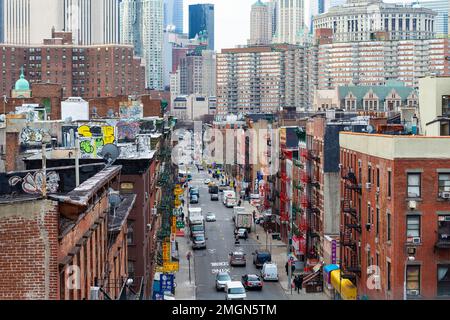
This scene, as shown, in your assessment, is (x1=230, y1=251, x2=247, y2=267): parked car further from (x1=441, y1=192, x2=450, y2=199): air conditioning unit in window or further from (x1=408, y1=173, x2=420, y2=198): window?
(x1=441, y1=192, x2=450, y2=199): air conditioning unit in window

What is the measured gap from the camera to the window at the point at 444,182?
40.5 m

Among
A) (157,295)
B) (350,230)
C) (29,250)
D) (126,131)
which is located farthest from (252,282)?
(29,250)

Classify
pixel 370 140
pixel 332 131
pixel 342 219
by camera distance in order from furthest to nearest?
pixel 332 131
pixel 342 219
pixel 370 140

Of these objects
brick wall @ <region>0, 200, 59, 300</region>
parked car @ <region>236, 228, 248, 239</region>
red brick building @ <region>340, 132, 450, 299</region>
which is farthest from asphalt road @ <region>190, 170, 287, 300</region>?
brick wall @ <region>0, 200, 59, 300</region>

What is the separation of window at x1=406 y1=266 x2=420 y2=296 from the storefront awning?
9.46 meters

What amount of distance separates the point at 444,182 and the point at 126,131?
38120 mm

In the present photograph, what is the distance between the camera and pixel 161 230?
7575cm

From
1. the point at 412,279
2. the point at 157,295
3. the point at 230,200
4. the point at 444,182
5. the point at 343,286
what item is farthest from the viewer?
the point at 230,200

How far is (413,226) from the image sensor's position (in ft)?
134

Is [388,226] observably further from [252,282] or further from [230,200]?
[230,200]

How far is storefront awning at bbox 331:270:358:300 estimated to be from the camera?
5102 cm

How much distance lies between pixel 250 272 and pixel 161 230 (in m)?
7.15
